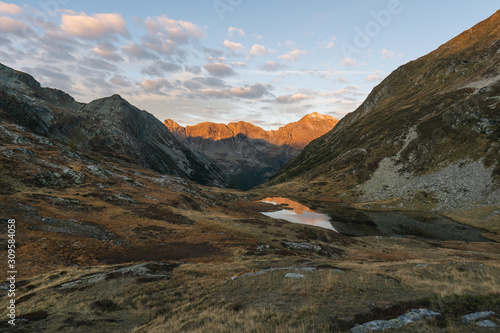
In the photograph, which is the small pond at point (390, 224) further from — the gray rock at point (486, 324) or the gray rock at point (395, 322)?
the gray rock at point (486, 324)

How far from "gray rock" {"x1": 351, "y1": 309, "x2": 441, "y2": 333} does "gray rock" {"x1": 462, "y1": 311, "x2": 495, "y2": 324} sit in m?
0.97

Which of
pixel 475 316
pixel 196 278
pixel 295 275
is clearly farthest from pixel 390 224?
pixel 475 316

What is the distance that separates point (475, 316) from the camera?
31.4ft

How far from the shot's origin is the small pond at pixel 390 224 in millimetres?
65625

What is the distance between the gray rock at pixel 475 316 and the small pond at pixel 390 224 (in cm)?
6156

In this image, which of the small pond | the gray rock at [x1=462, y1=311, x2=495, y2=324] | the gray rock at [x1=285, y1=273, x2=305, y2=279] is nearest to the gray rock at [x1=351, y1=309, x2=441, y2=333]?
the gray rock at [x1=462, y1=311, x2=495, y2=324]

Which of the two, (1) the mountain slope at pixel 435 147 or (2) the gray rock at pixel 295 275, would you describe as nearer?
(2) the gray rock at pixel 295 275

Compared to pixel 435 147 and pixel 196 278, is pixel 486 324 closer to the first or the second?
pixel 196 278

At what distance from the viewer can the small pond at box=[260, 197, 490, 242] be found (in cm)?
6562

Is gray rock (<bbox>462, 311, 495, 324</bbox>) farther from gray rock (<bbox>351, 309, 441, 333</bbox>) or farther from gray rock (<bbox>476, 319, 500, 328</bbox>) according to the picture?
gray rock (<bbox>351, 309, 441, 333</bbox>)

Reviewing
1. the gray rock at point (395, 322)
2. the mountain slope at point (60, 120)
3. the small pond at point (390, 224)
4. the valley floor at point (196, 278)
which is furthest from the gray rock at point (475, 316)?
the mountain slope at point (60, 120)

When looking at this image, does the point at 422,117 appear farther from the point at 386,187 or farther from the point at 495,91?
the point at 386,187

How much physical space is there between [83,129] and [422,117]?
227415mm

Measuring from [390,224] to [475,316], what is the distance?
79.5 meters
